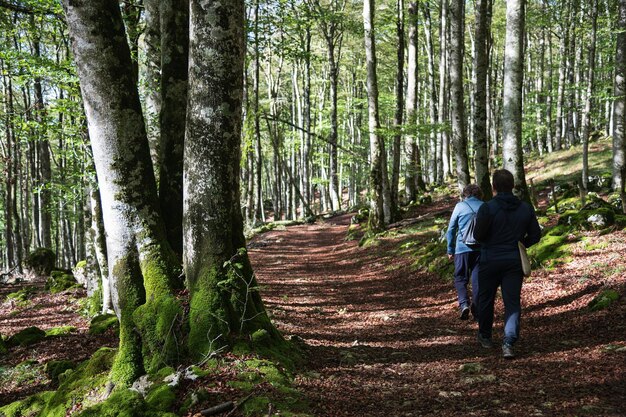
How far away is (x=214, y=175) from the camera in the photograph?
4.35 metres

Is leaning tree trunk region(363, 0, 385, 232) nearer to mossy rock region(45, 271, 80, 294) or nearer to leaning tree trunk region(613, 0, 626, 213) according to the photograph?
leaning tree trunk region(613, 0, 626, 213)

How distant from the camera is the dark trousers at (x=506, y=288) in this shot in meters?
4.84

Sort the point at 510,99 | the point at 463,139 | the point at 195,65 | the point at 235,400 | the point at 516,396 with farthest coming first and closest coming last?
1. the point at 463,139
2. the point at 510,99
3. the point at 195,65
4. the point at 516,396
5. the point at 235,400

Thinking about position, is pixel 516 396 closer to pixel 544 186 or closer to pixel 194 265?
pixel 194 265

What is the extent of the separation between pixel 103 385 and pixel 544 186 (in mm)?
19265

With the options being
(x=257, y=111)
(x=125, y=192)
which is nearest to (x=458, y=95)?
(x=257, y=111)

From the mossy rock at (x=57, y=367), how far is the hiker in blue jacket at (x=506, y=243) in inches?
213

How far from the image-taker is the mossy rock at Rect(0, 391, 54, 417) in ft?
15.6

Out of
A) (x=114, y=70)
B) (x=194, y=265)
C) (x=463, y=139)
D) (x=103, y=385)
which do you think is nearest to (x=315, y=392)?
(x=194, y=265)

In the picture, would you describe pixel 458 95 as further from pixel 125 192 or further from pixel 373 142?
pixel 125 192

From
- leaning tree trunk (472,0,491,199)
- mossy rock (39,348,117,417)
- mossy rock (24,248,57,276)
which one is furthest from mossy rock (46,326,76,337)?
mossy rock (24,248,57,276)

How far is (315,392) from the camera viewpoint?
3932 millimetres

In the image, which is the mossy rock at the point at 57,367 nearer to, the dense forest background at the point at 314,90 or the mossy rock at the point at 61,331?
the mossy rock at the point at 61,331

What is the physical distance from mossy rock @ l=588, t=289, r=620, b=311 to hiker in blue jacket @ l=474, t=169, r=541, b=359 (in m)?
1.82
